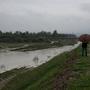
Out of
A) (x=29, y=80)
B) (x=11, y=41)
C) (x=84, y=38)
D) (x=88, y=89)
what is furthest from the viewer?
(x=11, y=41)

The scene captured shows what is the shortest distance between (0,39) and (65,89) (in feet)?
354

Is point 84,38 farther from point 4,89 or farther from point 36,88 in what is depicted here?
point 36,88

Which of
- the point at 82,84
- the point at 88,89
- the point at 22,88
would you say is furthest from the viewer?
the point at 22,88

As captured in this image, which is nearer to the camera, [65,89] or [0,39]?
→ [65,89]

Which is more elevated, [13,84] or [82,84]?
[82,84]

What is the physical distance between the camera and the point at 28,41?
402ft

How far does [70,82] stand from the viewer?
1391 centimetres

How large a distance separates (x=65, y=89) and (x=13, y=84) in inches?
393

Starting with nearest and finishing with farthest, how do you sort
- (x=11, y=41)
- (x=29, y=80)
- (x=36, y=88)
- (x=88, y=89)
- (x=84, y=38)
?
(x=88, y=89) → (x=36, y=88) → (x=29, y=80) → (x=84, y=38) → (x=11, y=41)

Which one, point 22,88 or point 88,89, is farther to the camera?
point 22,88

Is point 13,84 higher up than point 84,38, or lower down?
lower down

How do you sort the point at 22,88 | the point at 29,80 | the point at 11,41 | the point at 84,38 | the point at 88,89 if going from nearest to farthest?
the point at 88,89 < the point at 22,88 < the point at 29,80 < the point at 84,38 < the point at 11,41

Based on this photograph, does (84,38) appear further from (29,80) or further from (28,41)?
(28,41)

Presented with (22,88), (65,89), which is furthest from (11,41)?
(65,89)
